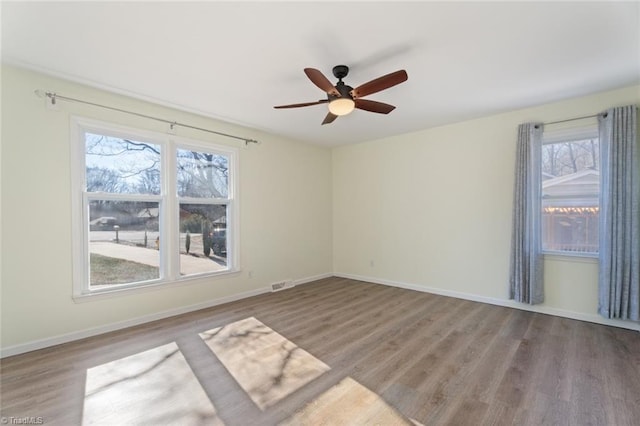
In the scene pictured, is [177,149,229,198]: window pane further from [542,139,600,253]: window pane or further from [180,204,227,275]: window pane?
[542,139,600,253]: window pane

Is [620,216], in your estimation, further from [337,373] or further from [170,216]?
[170,216]

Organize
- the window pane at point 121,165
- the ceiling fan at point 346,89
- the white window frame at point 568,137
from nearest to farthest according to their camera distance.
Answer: the ceiling fan at point 346,89 < the window pane at point 121,165 < the white window frame at point 568,137

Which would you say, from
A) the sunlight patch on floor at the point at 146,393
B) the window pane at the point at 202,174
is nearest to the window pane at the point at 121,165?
the window pane at the point at 202,174

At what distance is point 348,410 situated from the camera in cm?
187

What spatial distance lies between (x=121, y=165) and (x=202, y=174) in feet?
3.18

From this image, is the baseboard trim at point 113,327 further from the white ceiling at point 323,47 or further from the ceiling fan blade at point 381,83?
the ceiling fan blade at point 381,83

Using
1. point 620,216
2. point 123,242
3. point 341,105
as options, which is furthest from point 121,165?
point 620,216

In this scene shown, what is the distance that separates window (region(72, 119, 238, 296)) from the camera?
3057 mm

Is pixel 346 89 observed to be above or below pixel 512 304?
Answer: above

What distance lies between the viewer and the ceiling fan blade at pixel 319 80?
217 cm

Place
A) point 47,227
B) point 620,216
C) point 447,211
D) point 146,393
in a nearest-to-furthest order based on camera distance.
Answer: point 146,393, point 47,227, point 620,216, point 447,211

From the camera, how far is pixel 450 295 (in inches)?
174

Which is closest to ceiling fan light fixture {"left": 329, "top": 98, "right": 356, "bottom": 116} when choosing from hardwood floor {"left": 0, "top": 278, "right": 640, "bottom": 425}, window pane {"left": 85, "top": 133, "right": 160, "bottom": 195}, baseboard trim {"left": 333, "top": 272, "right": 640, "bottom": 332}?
hardwood floor {"left": 0, "top": 278, "right": 640, "bottom": 425}

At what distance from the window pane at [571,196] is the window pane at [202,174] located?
4.38 m
